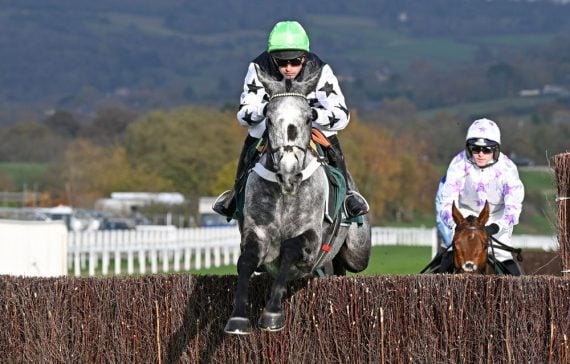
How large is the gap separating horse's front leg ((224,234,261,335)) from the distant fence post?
2328 millimetres

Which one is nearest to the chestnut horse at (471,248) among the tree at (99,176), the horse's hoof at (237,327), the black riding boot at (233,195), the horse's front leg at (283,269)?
the black riding boot at (233,195)

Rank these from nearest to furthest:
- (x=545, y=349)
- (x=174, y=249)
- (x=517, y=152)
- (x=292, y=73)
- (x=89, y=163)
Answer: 1. (x=545, y=349)
2. (x=292, y=73)
3. (x=174, y=249)
4. (x=89, y=163)
5. (x=517, y=152)

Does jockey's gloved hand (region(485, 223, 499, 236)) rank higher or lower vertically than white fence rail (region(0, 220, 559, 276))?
higher

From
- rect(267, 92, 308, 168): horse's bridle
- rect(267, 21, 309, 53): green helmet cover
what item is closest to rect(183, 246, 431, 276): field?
rect(267, 21, 309, 53): green helmet cover

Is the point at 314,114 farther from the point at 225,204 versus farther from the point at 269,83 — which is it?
the point at 225,204

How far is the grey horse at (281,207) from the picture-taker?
8.88 metres

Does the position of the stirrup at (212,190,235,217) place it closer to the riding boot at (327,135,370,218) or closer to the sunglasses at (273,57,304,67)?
the riding boot at (327,135,370,218)

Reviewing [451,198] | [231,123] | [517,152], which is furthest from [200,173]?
[451,198]

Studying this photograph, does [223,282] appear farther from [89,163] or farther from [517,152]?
[517,152]

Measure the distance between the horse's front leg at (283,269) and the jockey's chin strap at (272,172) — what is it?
0.38 metres

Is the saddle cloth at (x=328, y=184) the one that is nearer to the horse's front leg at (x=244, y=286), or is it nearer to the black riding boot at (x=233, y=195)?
the black riding boot at (x=233, y=195)

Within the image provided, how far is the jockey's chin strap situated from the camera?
9156 mm

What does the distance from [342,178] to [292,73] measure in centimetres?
89

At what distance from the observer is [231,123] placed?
8825cm
